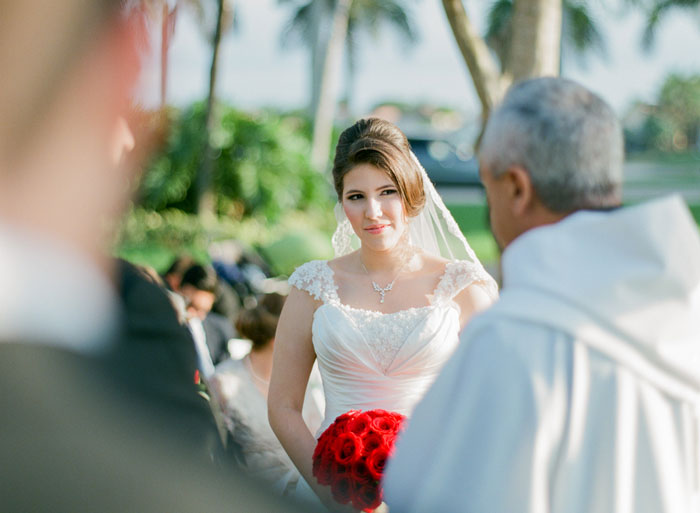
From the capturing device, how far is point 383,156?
320cm

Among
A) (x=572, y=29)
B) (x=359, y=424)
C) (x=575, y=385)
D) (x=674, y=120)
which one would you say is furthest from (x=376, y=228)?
(x=674, y=120)

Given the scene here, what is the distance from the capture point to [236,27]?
33.5 m

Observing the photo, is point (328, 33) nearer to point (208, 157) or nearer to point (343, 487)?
point (208, 157)

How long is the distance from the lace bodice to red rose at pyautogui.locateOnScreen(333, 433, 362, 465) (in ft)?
2.30

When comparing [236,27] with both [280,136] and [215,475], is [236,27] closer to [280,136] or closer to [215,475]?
[280,136]

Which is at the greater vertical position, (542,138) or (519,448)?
(542,138)

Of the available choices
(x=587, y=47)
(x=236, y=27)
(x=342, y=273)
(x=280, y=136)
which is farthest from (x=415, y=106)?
(x=342, y=273)

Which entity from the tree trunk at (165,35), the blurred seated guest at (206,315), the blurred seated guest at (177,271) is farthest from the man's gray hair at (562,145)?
the blurred seated guest at (177,271)

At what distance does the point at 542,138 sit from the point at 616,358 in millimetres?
501

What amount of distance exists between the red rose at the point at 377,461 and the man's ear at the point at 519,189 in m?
0.92

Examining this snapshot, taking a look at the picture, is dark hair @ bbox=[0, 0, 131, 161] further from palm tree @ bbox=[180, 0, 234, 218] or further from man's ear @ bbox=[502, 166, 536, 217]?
palm tree @ bbox=[180, 0, 234, 218]

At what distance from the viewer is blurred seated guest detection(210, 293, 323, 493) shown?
3.85 m

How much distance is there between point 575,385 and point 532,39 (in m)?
5.19

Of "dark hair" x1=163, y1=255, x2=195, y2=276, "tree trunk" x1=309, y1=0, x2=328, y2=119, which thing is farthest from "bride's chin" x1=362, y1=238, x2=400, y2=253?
"tree trunk" x1=309, y1=0, x2=328, y2=119
